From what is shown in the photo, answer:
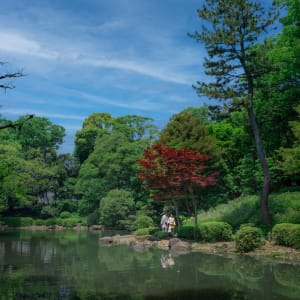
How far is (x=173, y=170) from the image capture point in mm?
22344

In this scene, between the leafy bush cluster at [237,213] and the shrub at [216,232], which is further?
the leafy bush cluster at [237,213]

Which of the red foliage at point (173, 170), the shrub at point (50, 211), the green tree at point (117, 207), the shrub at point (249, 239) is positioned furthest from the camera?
the shrub at point (50, 211)

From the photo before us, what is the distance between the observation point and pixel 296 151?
16.9m

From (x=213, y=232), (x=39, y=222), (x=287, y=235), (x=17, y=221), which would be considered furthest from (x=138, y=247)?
(x=17, y=221)

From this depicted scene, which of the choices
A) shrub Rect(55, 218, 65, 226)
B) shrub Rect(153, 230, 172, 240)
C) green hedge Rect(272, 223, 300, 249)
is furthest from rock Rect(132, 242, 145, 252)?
shrub Rect(55, 218, 65, 226)

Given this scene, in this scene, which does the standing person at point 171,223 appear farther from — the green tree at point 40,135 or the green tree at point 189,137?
the green tree at point 40,135

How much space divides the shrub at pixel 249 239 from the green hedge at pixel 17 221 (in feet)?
111

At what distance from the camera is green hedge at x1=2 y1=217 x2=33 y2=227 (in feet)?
150

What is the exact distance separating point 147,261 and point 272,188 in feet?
46.2

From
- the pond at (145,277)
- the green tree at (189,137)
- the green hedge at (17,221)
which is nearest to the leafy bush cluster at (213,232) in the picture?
the pond at (145,277)

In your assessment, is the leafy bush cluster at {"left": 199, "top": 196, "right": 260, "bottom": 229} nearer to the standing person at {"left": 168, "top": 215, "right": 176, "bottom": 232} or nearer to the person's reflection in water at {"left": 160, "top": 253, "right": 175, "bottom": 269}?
the standing person at {"left": 168, "top": 215, "right": 176, "bottom": 232}

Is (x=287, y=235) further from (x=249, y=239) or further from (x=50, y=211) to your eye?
(x=50, y=211)

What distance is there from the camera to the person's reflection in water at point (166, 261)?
14.5 metres

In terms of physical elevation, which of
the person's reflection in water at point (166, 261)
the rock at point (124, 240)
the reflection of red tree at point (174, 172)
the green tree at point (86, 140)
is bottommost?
the rock at point (124, 240)
